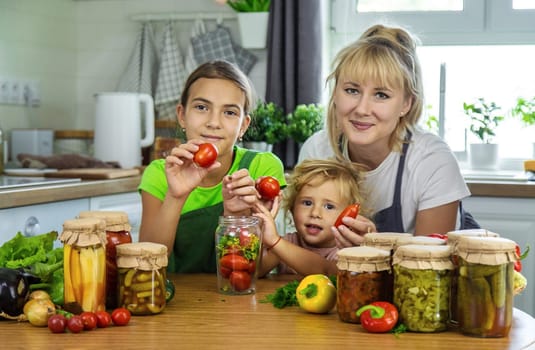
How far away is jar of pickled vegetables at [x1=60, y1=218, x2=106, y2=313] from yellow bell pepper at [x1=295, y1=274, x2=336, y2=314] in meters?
0.35

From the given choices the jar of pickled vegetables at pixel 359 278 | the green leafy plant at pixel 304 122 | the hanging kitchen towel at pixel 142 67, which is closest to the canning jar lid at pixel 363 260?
the jar of pickled vegetables at pixel 359 278

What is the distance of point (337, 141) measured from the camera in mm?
2260

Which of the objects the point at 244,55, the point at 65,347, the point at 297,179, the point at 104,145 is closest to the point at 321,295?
the point at 65,347

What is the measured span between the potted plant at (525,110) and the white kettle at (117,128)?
173cm

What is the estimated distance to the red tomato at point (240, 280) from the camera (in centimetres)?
158

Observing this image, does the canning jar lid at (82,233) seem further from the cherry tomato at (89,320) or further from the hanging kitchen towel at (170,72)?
the hanging kitchen towel at (170,72)

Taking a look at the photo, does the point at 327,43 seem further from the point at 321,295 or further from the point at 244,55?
the point at 321,295

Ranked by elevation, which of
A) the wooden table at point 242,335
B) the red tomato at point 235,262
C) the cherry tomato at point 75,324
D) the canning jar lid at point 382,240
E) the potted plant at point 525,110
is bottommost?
the wooden table at point 242,335

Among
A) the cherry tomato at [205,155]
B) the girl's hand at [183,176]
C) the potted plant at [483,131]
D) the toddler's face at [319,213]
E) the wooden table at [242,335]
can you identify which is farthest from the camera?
the potted plant at [483,131]

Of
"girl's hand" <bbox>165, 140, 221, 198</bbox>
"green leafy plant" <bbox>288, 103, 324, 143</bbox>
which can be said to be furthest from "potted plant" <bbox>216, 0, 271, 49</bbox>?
"girl's hand" <bbox>165, 140, 221, 198</bbox>

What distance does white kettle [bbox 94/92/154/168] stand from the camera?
3.60 metres

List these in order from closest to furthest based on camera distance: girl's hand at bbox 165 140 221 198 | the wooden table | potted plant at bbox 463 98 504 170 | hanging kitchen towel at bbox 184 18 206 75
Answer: the wooden table → girl's hand at bbox 165 140 221 198 → potted plant at bbox 463 98 504 170 → hanging kitchen towel at bbox 184 18 206 75

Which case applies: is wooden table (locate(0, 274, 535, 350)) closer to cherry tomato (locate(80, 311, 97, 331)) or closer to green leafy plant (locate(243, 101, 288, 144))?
cherry tomato (locate(80, 311, 97, 331))

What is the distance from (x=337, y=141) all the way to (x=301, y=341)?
1.07 metres
